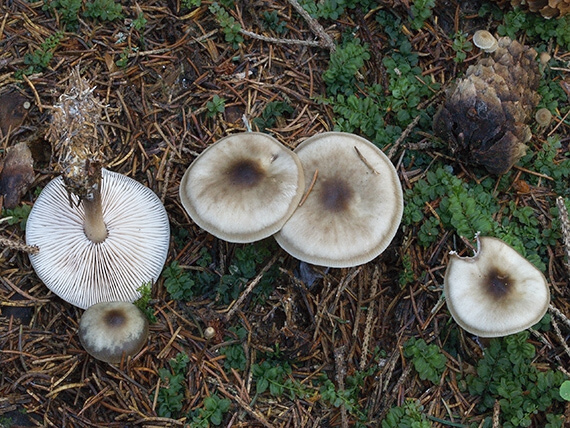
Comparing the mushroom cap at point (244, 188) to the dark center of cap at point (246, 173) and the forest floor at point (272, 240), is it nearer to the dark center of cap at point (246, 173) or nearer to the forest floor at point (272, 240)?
the dark center of cap at point (246, 173)

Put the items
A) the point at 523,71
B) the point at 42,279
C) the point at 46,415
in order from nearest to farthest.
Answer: the point at 46,415 → the point at 42,279 → the point at 523,71

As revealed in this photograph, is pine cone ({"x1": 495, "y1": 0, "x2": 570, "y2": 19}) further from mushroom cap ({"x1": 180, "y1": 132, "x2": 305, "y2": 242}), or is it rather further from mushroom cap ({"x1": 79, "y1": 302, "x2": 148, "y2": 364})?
mushroom cap ({"x1": 79, "y1": 302, "x2": 148, "y2": 364})

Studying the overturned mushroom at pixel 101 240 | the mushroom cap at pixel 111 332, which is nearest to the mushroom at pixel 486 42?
the overturned mushroom at pixel 101 240

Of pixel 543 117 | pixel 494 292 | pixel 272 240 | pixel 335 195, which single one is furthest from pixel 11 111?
pixel 543 117

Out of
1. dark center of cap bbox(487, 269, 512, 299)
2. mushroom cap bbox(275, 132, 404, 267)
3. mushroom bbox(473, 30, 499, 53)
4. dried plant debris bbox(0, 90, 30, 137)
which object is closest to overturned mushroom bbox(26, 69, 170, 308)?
dried plant debris bbox(0, 90, 30, 137)

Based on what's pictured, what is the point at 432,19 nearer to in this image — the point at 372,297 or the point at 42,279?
the point at 372,297

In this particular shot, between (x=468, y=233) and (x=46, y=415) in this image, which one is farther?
(x=468, y=233)

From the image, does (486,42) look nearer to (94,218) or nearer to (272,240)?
(272,240)

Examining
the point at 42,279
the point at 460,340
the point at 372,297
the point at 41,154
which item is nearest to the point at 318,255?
the point at 372,297
